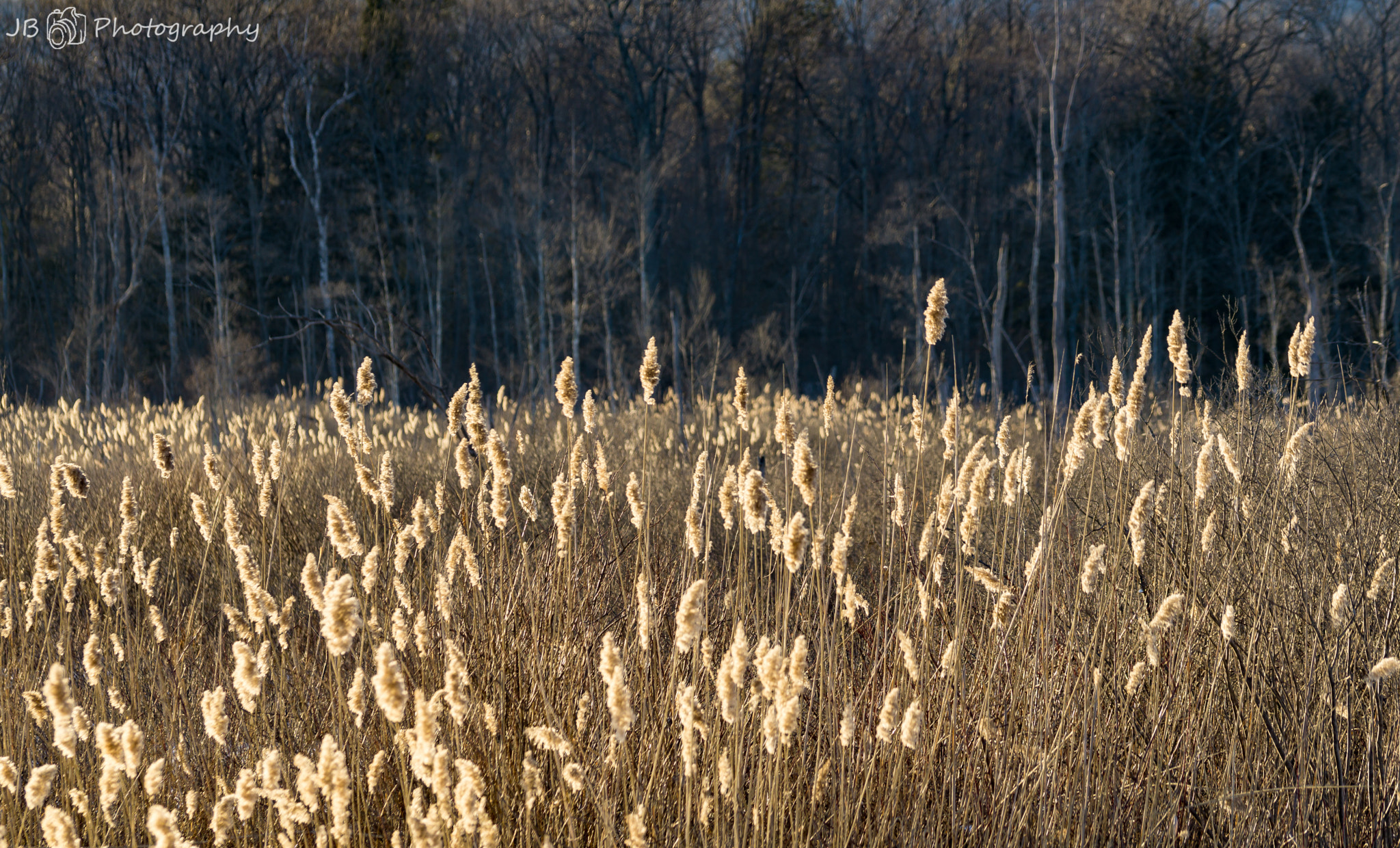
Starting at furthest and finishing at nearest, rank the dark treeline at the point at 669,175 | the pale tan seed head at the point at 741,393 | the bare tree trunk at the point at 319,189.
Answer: the dark treeline at the point at 669,175 < the bare tree trunk at the point at 319,189 < the pale tan seed head at the point at 741,393

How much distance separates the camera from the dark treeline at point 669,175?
72.9 ft

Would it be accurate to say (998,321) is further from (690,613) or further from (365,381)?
(690,613)

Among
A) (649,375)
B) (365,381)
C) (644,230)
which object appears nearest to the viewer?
(649,375)

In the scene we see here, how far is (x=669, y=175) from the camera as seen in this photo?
25016mm

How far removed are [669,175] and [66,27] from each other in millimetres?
14487

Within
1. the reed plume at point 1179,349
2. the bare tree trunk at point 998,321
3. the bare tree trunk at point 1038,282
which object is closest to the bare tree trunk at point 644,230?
the bare tree trunk at point 1038,282

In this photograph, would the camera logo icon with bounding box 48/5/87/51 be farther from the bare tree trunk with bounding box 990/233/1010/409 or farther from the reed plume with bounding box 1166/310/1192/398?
the reed plume with bounding box 1166/310/1192/398

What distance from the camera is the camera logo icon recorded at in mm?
21161

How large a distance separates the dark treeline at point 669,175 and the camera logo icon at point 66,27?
63cm

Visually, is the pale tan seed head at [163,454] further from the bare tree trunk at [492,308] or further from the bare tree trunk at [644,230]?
the bare tree trunk at [492,308]

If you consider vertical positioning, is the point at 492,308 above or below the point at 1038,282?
below

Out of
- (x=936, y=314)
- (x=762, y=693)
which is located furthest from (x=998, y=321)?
(x=762, y=693)

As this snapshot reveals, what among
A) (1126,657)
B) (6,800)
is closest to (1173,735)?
(1126,657)

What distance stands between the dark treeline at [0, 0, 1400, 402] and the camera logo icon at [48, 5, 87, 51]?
0.63 m
